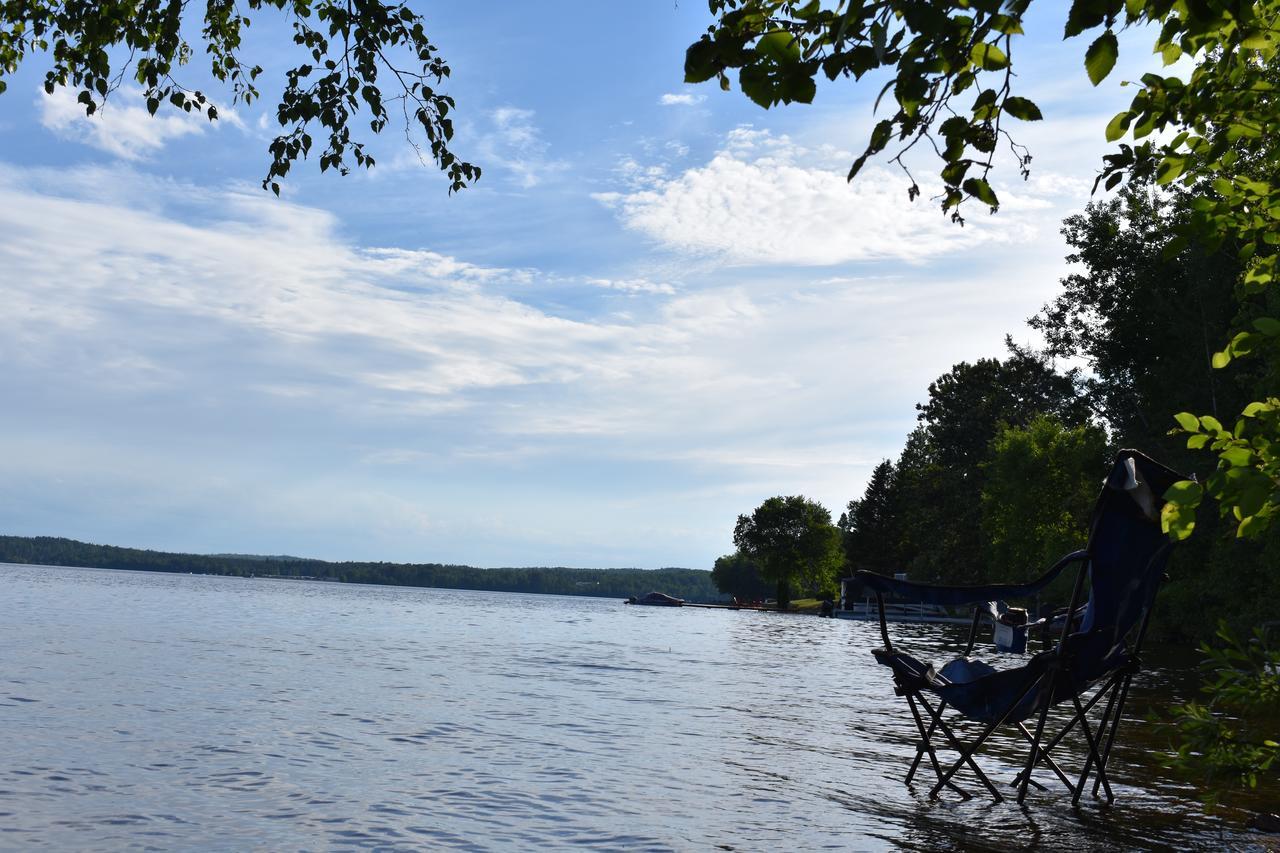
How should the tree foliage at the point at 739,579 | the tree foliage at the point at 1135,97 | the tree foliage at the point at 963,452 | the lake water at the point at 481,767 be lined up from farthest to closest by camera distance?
the tree foliage at the point at 739,579 → the tree foliage at the point at 963,452 → the lake water at the point at 481,767 → the tree foliage at the point at 1135,97

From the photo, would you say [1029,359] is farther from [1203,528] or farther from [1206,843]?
[1206,843]

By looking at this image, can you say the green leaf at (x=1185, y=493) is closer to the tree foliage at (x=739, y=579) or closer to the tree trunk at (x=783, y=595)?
the tree trunk at (x=783, y=595)

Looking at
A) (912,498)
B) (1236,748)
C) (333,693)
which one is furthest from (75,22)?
(912,498)

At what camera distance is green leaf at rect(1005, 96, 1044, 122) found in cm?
297

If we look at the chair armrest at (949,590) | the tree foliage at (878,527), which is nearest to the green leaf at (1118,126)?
the chair armrest at (949,590)

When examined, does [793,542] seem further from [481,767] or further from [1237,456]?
[1237,456]

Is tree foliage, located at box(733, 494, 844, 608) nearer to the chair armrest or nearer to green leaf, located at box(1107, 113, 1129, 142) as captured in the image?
the chair armrest

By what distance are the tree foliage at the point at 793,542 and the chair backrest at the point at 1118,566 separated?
106 metres

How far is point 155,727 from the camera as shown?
12.1 m

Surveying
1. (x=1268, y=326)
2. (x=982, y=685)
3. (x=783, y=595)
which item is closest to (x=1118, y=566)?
(x=982, y=685)

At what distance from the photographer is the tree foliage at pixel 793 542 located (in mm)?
112750

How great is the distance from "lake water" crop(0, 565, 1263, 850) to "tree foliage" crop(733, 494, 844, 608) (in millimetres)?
92330

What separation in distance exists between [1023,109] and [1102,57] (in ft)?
1.18

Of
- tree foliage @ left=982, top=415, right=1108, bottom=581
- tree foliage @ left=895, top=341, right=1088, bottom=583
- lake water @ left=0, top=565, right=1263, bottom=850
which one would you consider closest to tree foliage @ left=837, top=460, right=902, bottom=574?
tree foliage @ left=895, top=341, right=1088, bottom=583
